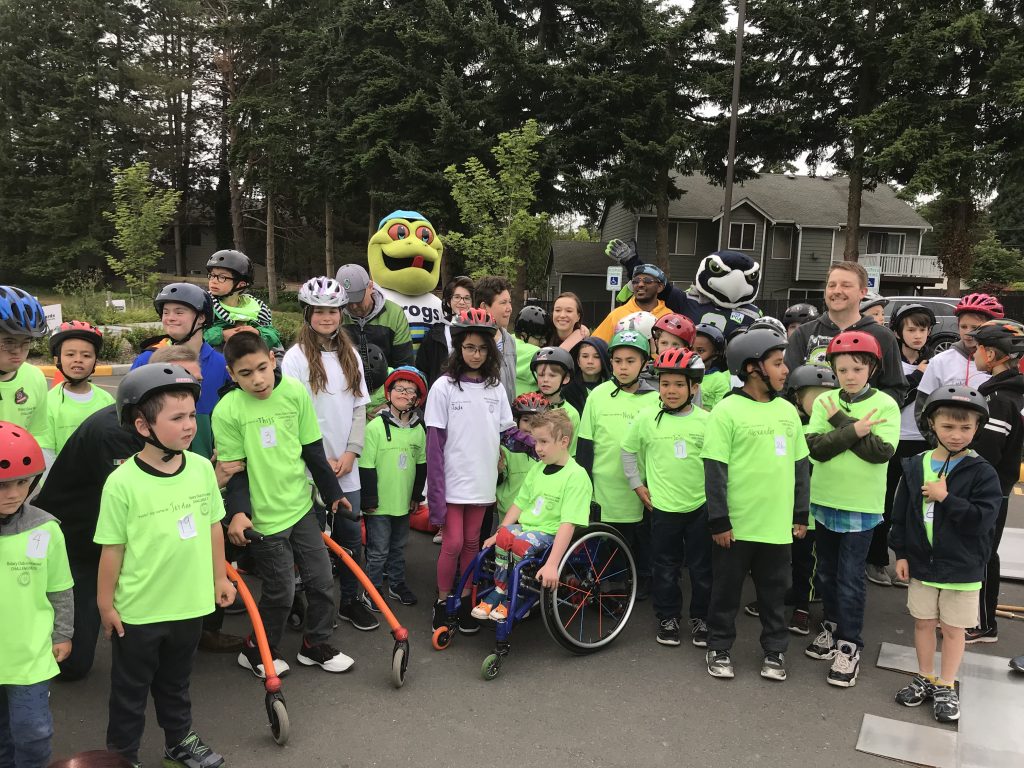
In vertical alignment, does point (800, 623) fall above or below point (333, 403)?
below

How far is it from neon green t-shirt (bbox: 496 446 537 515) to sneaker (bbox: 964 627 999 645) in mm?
3195

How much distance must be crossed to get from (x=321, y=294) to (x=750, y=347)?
8.88 feet

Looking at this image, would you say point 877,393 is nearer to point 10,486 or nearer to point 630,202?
point 10,486

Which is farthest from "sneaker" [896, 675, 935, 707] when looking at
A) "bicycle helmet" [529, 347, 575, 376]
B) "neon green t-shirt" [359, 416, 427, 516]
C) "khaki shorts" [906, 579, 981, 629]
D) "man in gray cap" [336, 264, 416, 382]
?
"man in gray cap" [336, 264, 416, 382]

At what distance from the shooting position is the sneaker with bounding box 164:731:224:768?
321 centimetres

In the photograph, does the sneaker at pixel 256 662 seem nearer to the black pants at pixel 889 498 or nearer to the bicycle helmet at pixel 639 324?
the bicycle helmet at pixel 639 324

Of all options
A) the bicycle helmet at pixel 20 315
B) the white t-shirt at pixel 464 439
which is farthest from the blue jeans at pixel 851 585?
the bicycle helmet at pixel 20 315

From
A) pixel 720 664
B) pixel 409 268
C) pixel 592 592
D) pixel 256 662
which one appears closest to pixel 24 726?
pixel 256 662

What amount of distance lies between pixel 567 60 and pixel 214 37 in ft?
64.1

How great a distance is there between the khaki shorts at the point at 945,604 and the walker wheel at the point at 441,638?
2.74 metres

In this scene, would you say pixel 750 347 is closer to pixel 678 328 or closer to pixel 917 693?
pixel 678 328

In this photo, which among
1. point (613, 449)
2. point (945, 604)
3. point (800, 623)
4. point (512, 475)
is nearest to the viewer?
point (945, 604)

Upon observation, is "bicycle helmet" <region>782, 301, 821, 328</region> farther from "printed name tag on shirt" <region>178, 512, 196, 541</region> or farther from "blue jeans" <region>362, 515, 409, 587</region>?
"printed name tag on shirt" <region>178, 512, 196, 541</region>

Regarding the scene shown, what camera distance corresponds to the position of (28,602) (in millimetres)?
2748
